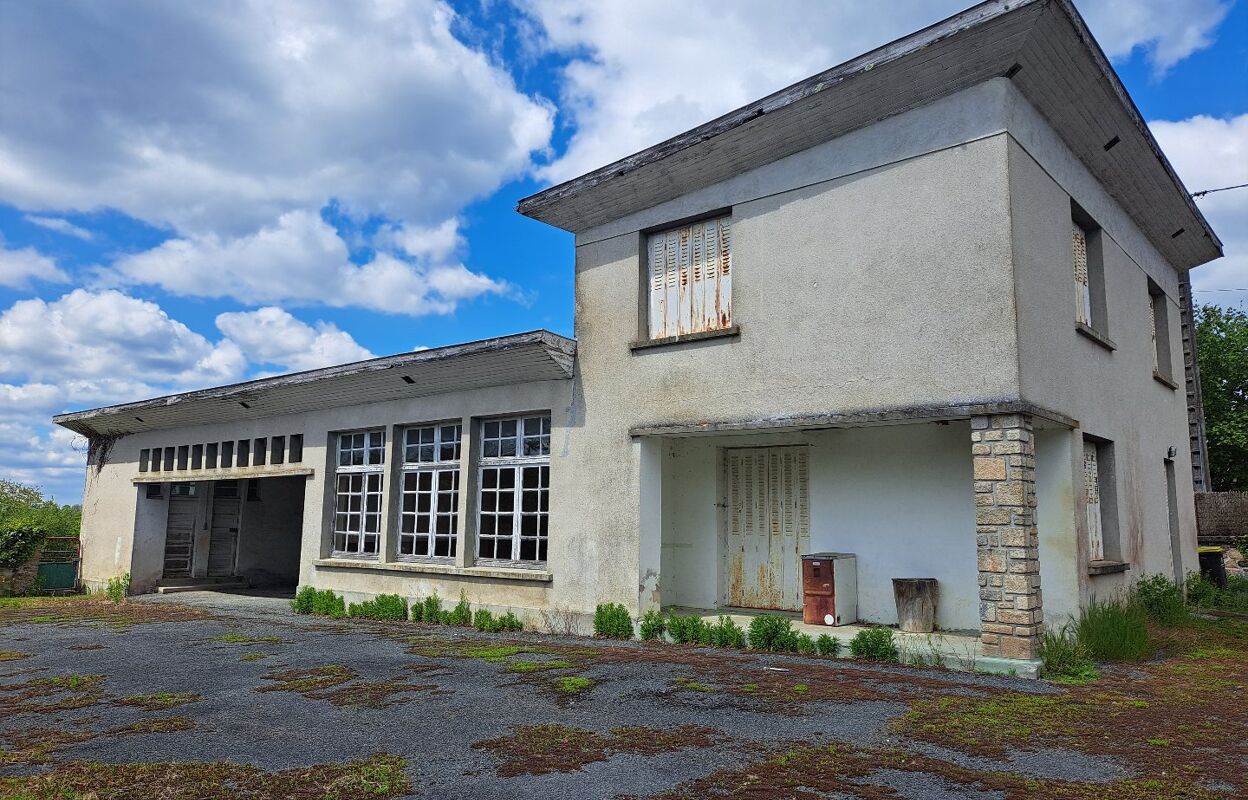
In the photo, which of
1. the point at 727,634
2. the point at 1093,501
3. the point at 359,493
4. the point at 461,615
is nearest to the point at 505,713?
the point at 727,634

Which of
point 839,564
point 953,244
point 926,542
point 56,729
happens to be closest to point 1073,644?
point 926,542

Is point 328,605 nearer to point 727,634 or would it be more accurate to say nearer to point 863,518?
point 727,634

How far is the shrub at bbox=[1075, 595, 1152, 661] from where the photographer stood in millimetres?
7969

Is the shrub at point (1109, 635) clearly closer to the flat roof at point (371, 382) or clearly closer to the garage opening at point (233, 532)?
the flat roof at point (371, 382)

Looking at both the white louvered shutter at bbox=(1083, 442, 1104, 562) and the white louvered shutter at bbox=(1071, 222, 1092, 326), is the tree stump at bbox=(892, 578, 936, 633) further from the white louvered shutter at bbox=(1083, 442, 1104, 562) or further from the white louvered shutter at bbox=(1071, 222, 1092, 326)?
the white louvered shutter at bbox=(1071, 222, 1092, 326)

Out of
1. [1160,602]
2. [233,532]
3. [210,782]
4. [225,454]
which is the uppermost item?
[225,454]

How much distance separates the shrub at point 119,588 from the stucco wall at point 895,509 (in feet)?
40.9

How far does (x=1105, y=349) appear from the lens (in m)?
10.0

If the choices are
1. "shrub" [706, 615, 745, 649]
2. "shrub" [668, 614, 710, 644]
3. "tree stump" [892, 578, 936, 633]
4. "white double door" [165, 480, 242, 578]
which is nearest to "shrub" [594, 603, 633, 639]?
"shrub" [668, 614, 710, 644]

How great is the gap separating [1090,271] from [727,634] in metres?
6.21

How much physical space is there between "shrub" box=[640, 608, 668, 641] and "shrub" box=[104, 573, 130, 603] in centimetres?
1221

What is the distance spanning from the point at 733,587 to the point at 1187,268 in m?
9.88

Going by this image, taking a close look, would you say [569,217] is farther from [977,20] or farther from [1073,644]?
[1073,644]

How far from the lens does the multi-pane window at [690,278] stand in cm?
978
